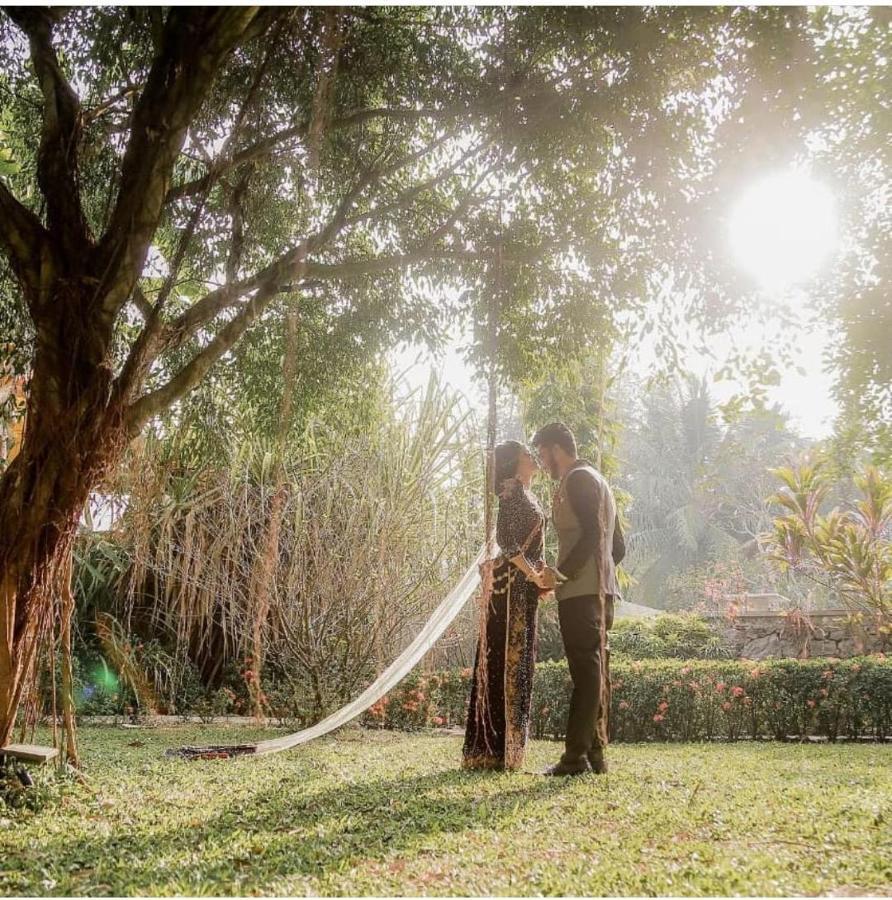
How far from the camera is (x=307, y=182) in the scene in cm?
569

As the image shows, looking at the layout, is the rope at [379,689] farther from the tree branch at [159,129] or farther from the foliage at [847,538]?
the foliage at [847,538]

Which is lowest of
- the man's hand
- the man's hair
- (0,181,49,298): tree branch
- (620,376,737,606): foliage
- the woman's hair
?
the man's hand

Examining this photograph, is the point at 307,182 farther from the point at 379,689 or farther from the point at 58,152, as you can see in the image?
the point at 379,689

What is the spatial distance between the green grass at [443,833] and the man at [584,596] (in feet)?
0.61

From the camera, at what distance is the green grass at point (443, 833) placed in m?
2.34

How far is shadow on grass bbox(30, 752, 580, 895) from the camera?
238 cm

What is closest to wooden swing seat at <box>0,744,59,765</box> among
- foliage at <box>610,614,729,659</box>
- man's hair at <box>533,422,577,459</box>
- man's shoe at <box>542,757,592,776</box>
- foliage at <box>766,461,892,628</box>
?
man's shoe at <box>542,757,592,776</box>

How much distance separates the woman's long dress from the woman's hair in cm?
6

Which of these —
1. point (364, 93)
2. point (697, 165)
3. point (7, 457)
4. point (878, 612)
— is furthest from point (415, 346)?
point (878, 612)

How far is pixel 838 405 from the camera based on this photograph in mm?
6719

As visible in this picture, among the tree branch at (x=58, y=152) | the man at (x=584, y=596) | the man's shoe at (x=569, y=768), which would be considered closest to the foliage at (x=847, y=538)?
the man at (x=584, y=596)

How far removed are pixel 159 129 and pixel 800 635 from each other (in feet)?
35.2

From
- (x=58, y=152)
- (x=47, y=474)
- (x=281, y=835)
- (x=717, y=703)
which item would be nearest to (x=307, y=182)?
(x=58, y=152)

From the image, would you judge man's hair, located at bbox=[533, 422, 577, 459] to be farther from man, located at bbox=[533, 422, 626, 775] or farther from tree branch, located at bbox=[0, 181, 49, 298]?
tree branch, located at bbox=[0, 181, 49, 298]
